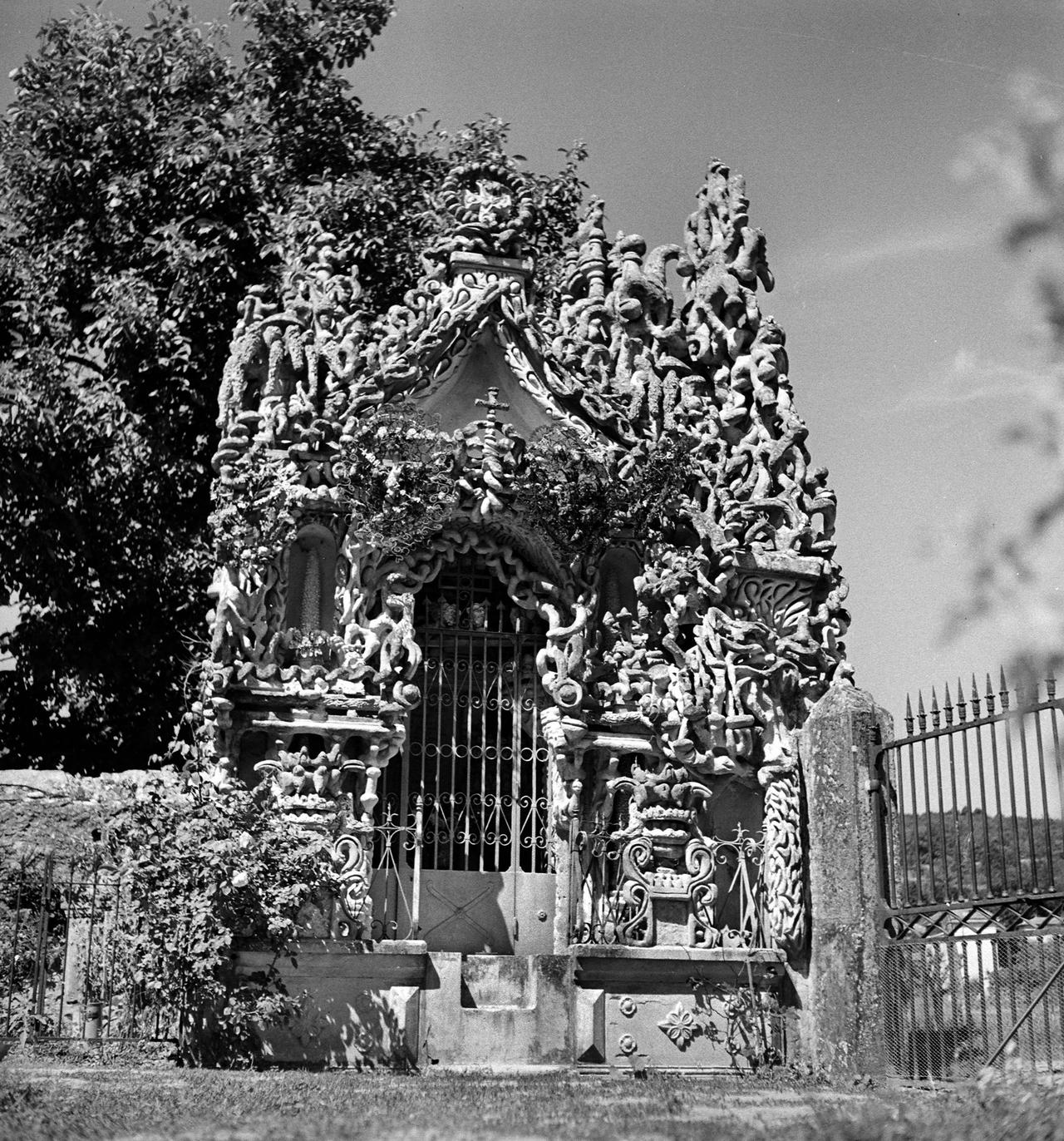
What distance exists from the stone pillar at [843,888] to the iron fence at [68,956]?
17.0ft

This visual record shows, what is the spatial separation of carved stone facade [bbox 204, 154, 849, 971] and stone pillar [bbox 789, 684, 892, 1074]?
0.48 m

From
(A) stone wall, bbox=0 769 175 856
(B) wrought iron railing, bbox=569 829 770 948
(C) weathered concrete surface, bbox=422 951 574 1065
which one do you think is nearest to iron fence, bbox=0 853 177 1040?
(A) stone wall, bbox=0 769 175 856

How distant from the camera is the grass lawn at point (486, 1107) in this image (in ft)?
24.6

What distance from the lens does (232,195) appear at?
18984 mm

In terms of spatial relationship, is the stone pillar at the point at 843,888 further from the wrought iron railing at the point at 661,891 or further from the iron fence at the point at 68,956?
the iron fence at the point at 68,956

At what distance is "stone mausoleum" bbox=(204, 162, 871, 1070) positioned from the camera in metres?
13.1

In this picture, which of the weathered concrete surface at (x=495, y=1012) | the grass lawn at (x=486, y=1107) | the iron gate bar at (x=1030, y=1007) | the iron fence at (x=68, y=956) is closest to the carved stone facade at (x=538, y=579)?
the weathered concrete surface at (x=495, y=1012)

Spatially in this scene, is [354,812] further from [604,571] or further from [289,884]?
[604,571]

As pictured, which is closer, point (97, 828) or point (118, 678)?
point (97, 828)

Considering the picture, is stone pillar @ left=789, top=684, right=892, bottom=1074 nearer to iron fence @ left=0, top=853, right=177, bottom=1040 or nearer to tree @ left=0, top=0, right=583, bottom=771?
iron fence @ left=0, top=853, right=177, bottom=1040

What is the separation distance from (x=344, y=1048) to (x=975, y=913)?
4918 millimetres

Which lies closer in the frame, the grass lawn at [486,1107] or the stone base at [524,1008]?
the grass lawn at [486,1107]

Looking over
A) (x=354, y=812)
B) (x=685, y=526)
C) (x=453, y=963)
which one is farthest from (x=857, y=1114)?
(x=685, y=526)

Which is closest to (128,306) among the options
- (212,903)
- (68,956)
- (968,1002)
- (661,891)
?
(68,956)
